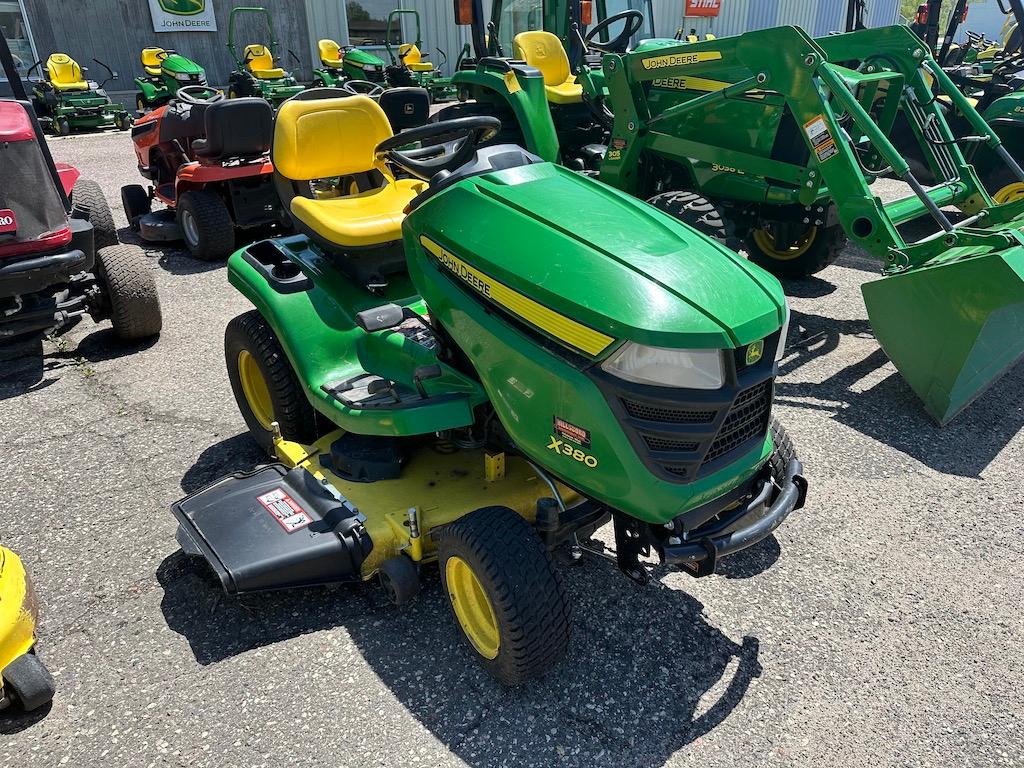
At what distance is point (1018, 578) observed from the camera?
265 cm

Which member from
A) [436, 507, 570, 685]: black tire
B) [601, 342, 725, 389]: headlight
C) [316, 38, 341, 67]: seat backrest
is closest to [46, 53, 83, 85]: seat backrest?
[316, 38, 341, 67]: seat backrest

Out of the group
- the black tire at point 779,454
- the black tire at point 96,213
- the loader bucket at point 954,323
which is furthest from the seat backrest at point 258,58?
the black tire at point 779,454

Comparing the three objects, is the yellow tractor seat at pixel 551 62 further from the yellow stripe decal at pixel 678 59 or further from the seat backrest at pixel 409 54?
the seat backrest at pixel 409 54

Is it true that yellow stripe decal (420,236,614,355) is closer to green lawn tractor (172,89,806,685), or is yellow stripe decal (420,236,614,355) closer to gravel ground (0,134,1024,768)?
green lawn tractor (172,89,806,685)

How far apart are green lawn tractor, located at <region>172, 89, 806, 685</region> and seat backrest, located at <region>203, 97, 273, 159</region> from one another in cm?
323

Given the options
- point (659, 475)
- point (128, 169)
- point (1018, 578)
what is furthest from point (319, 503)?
point (128, 169)

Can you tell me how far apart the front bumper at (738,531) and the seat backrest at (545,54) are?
5.52 m

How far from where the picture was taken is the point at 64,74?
1348 centimetres

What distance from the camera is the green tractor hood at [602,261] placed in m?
1.83

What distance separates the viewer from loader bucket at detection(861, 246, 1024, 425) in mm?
3432

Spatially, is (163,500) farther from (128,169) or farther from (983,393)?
(128,169)

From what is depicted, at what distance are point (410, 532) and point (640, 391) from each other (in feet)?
2.87

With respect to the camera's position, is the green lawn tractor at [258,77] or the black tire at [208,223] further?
the green lawn tractor at [258,77]

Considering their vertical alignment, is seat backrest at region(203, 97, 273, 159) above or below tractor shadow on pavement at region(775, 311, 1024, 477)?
above
